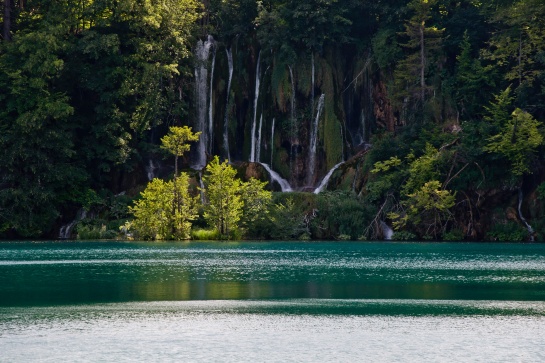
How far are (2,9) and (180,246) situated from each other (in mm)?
25333

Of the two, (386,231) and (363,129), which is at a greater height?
(363,129)

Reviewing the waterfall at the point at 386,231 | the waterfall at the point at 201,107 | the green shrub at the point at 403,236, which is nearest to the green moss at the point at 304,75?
the waterfall at the point at 201,107

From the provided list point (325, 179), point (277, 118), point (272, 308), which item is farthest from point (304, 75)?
point (272, 308)

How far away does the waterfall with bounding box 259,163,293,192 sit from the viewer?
72.3 metres

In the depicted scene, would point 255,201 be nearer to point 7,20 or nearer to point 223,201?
point 223,201

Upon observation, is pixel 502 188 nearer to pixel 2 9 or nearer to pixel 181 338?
pixel 2 9

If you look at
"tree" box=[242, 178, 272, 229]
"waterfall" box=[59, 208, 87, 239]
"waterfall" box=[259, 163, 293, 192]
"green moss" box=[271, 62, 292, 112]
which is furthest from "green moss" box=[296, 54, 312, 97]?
"waterfall" box=[59, 208, 87, 239]

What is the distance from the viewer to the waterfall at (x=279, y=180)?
7231 cm

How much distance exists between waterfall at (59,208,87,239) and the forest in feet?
0.76

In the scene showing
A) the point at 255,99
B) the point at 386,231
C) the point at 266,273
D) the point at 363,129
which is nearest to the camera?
the point at 266,273

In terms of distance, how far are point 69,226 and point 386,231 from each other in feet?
71.6

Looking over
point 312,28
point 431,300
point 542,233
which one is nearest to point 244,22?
point 312,28

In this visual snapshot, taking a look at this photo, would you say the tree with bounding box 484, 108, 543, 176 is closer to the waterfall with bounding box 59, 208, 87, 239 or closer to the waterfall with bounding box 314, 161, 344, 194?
the waterfall with bounding box 314, 161, 344, 194

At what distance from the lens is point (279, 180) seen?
72.7 metres
